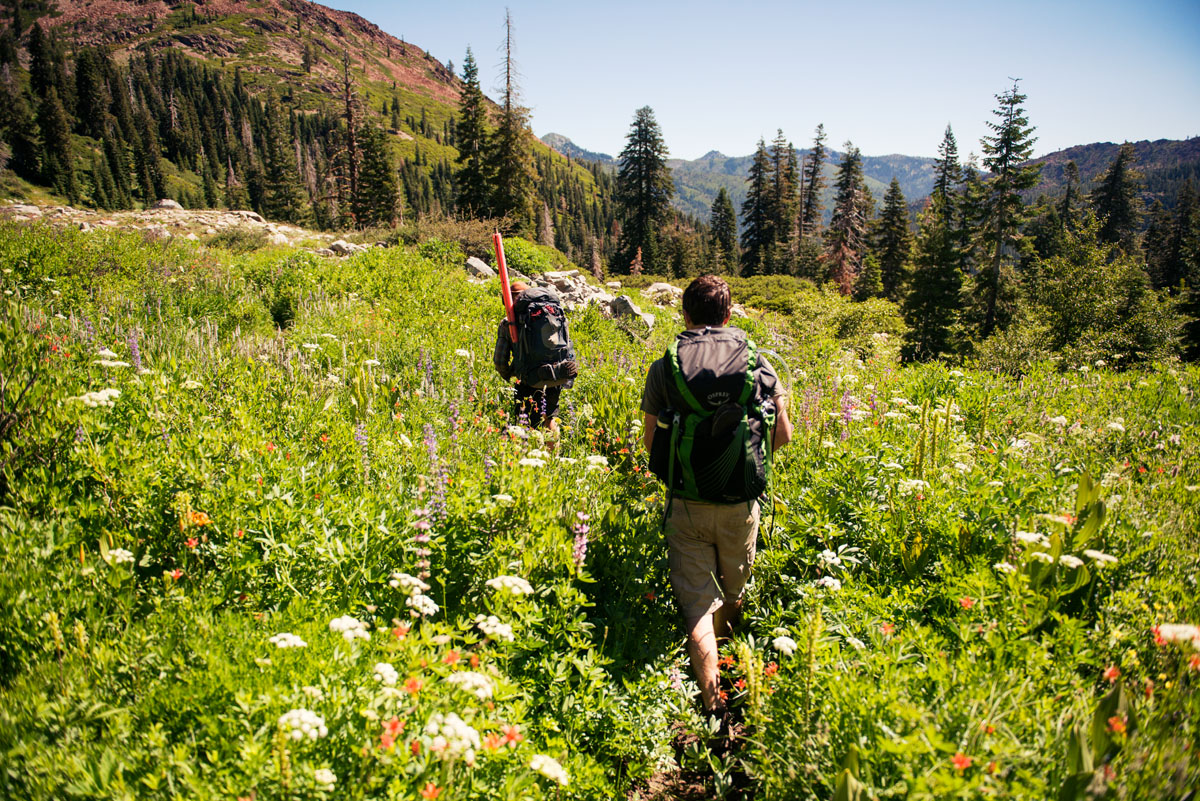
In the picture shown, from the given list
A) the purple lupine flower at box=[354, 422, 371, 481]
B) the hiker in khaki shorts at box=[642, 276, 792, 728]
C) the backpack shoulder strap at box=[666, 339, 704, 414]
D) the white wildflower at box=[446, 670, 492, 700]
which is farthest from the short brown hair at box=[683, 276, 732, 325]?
the purple lupine flower at box=[354, 422, 371, 481]

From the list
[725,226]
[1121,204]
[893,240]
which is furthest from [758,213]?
[1121,204]

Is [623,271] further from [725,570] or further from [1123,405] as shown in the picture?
[725,570]

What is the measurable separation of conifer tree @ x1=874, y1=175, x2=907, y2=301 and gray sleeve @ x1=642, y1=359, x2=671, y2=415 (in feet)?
191

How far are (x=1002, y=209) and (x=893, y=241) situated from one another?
21577 mm

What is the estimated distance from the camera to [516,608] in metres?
2.76

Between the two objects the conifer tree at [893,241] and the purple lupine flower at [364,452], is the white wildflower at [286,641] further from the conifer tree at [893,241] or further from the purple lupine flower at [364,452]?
the conifer tree at [893,241]

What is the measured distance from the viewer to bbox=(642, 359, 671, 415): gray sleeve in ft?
11.3

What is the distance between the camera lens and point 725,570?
3660 millimetres

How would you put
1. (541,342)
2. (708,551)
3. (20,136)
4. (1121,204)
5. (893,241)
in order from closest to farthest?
(708,551) < (541,342) < (893,241) < (20,136) < (1121,204)

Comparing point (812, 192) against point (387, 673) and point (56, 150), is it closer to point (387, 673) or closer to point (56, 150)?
point (387, 673)

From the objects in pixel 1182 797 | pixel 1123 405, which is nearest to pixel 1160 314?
pixel 1123 405

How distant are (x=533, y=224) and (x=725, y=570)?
3720 centimetres

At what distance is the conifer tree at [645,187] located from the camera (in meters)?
55.1

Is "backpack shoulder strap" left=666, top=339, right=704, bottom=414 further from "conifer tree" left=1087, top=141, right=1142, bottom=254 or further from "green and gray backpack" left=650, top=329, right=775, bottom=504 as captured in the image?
"conifer tree" left=1087, top=141, right=1142, bottom=254
